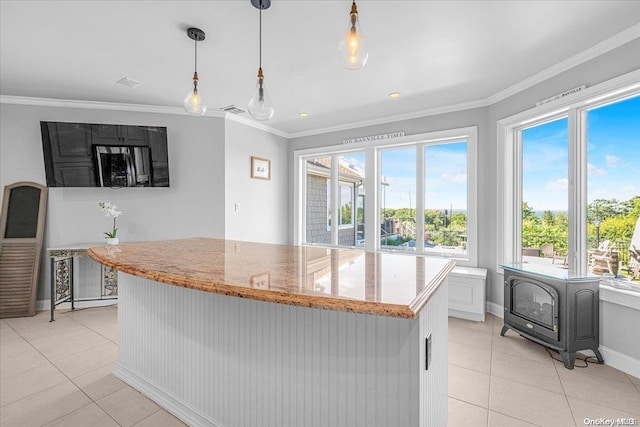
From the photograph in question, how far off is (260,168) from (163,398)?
354cm

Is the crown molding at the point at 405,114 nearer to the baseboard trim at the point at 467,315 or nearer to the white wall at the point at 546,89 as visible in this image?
the white wall at the point at 546,89

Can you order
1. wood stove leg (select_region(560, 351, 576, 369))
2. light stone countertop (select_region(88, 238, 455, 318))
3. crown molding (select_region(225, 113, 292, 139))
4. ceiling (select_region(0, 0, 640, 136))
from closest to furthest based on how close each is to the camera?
light stone countertop (select_region(88, 238, 455, 318))
ceiling (select_region(0, 0, 640, 136))
wood stove leg (select_region(560, 351, 576, 369))
crown molding (select_region(225, 113, 292, 139))

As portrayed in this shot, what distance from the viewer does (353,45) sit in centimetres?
145

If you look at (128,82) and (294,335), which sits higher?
(128,82)

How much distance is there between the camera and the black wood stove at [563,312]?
2516 millimetres

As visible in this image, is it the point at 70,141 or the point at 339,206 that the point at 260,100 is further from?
the point at 339,206

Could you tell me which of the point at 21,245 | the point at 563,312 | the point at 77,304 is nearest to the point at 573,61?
the point at 563,312

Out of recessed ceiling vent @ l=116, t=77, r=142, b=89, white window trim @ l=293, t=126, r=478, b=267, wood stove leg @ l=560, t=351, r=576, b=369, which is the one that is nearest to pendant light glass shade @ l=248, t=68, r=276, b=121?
recessed ceiling vent @ l=116, t=77, r=142, b=89

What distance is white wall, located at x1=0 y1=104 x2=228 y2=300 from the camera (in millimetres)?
3729

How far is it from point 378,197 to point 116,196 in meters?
3.67

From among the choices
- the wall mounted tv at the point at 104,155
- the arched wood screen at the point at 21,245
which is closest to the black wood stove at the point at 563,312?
the wall mounted tv at the point at 104,155

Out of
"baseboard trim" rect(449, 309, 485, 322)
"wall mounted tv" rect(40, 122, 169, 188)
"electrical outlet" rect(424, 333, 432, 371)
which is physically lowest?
"baseboard trim" rect(449, 309, 485, 322)

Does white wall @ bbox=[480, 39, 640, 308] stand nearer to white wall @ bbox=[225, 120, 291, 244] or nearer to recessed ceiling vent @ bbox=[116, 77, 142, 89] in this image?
white wall @ bbox=[225, 120, 291, 244]

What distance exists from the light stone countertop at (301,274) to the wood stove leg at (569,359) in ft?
6.09
